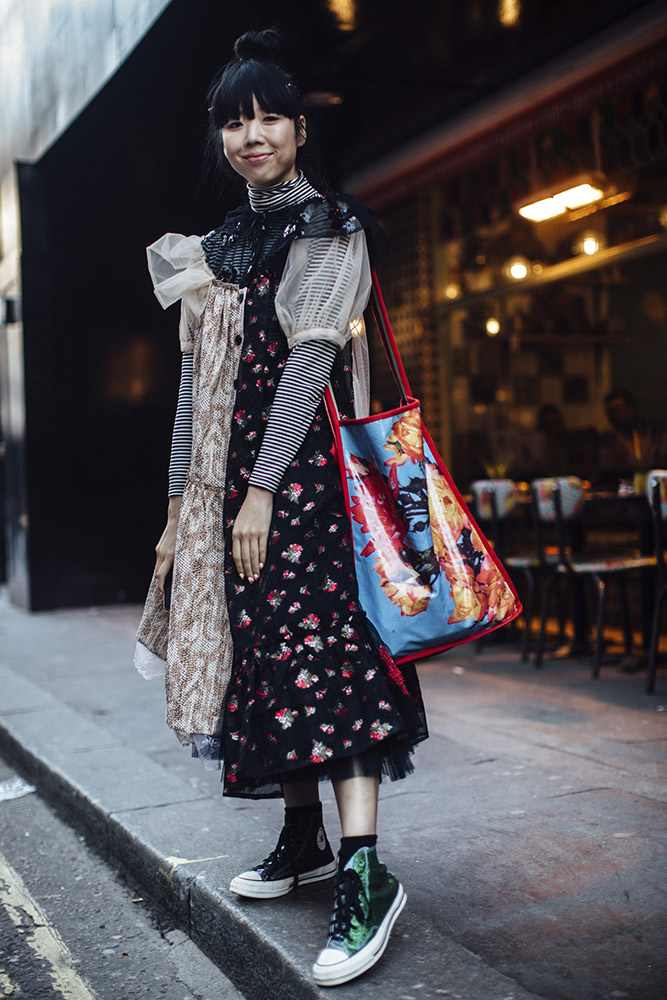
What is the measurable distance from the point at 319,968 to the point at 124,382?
25.9ft

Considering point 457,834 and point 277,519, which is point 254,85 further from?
point 457,834

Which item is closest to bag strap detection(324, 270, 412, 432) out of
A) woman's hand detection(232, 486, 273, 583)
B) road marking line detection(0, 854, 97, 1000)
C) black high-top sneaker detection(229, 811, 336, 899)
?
woman's hand detection(232, 486, 273, 583)

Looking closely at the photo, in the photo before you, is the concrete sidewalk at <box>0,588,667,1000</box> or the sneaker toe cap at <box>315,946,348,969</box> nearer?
the sneaker toe cap at <box>315,946,348,969</box>

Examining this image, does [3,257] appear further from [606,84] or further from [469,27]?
[606,84]


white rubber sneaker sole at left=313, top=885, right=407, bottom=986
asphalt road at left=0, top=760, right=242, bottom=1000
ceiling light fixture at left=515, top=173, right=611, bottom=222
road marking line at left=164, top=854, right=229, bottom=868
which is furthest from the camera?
ceiling light fixture at left=515, top=173, right=611, bottom=222

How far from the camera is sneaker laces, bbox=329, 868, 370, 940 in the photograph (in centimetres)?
213

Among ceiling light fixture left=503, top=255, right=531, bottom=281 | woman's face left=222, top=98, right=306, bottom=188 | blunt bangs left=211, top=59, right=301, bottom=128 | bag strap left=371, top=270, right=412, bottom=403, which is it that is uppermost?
ceiling light fixture left=503, top=255, right=531, bottom=281

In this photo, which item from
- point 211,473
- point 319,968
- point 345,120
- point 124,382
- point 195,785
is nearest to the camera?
point 319,968

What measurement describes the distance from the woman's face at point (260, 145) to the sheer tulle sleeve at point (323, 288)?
0.21 meters

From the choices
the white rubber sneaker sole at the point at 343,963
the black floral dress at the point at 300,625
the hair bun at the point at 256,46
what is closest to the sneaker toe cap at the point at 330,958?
the white rubber sneaker sole at the point at 343,963

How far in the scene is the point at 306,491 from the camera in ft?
7.38

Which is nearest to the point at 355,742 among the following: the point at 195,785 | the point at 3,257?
the point at 195,785

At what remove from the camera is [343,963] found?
81.7 inches

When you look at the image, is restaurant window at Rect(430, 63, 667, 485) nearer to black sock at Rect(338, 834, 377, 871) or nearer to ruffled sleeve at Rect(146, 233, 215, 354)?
ruffled sleeve at Rect(146, 233, 215, 354)
